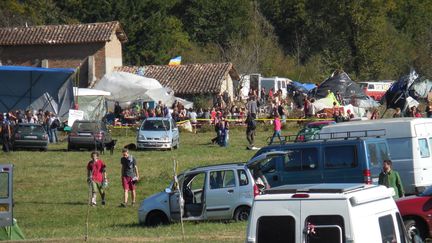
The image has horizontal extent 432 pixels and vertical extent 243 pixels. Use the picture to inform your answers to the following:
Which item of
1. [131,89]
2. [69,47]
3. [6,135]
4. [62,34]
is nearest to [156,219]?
[6,135]

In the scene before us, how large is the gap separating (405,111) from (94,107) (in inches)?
749

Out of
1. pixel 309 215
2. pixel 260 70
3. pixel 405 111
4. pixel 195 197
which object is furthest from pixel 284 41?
pixel 309 215

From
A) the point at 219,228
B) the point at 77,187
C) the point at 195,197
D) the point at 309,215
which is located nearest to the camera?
the point at 309,215

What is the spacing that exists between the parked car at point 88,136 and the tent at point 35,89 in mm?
9218

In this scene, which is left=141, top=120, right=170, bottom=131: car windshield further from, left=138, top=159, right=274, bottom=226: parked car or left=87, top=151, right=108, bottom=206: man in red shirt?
left=138, top=159, right=274, bottom=226: parked car

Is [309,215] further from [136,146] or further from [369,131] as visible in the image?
[136,146]

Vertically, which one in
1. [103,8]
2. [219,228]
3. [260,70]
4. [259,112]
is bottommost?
[219,228]

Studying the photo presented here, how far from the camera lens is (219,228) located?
879 inches

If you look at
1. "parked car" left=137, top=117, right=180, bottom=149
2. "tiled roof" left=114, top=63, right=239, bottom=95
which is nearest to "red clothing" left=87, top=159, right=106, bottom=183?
"parked car" left=137, top=117, right=180, bottom=149

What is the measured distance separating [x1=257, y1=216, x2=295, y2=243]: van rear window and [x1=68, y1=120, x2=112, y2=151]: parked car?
1278 inches

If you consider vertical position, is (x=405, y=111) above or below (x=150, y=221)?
above

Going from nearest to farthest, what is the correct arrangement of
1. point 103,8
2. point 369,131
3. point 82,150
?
point 369,131 → point 82,150 → point 103,8

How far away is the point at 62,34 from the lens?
232 ft

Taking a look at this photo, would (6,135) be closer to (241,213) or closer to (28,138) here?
(28,138)
